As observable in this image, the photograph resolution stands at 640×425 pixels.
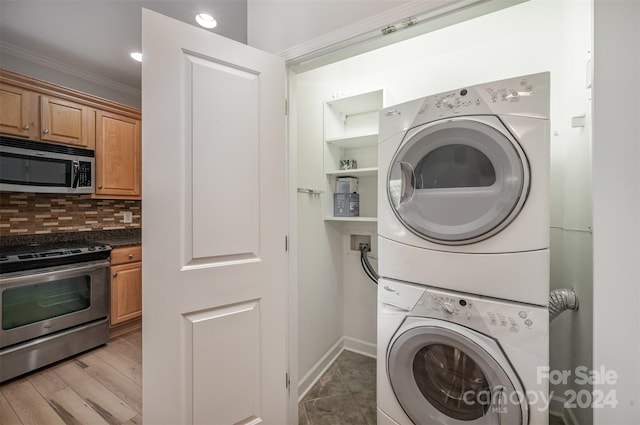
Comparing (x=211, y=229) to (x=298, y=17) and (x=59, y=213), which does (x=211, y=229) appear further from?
(x=59, y=213)

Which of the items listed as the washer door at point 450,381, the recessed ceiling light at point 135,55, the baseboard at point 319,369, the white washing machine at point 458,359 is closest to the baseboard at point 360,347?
the baseboard at point 319,369

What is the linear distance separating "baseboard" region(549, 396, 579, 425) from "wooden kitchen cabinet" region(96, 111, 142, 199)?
12.7 feet

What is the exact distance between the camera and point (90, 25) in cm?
188

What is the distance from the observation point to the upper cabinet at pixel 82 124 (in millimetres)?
1990

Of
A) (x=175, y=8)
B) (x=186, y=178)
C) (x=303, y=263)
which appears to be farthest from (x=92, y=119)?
(x=303, y=263)

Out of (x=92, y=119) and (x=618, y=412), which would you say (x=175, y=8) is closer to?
(x=92, y=119)

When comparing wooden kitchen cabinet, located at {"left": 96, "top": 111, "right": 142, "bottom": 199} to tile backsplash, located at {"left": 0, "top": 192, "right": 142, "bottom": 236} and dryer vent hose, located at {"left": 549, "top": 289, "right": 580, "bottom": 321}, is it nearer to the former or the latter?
tile backsplash, located at {"left": 0, "top": 192, "right": 142, "bottom": 236}

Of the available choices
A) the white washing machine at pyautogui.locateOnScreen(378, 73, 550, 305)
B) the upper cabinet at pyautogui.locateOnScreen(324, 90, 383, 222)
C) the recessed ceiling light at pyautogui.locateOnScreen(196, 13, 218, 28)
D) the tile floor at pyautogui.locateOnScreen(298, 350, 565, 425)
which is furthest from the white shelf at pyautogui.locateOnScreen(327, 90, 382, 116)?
the tile floor at pyautogui.locateOnScreen(298, 350, 565, 425)

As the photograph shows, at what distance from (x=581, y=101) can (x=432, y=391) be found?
5.15 ft

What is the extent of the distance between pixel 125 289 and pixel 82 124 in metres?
1.62

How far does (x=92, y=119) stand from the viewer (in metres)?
2.41

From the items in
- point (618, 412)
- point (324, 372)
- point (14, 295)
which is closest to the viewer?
point (618, 412)

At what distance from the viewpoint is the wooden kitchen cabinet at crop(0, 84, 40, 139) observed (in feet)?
6.37
